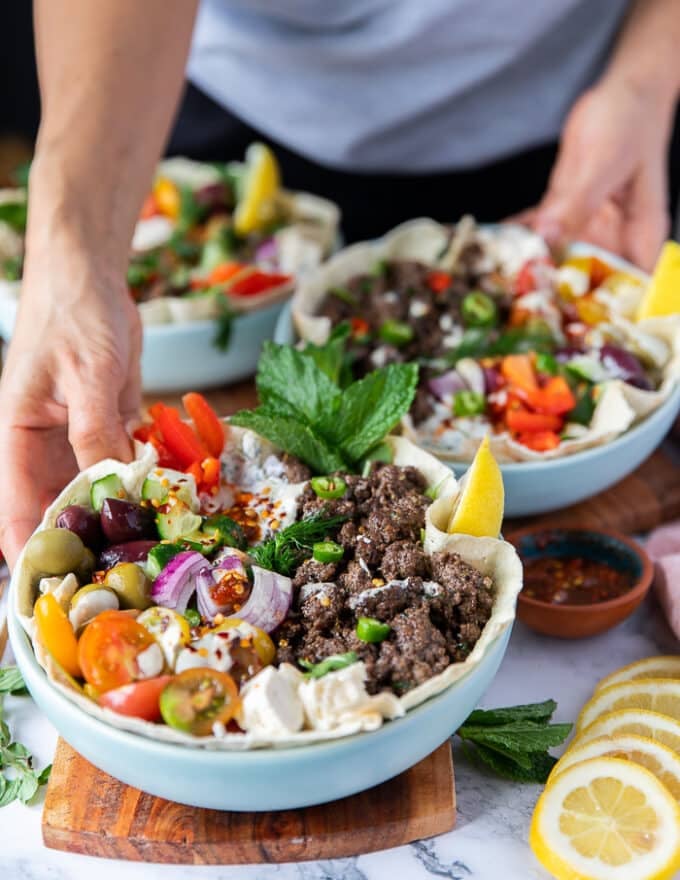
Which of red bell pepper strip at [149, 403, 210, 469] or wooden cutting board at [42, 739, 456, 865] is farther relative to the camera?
red bell pepper strip at [149, 403, 210, 469]

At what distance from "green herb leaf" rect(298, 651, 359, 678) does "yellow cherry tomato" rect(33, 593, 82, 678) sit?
42cm

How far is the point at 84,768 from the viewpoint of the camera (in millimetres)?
2148

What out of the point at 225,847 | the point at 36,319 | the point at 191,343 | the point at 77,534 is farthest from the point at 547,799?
the point at 191,343

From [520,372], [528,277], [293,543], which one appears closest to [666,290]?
[528,277]

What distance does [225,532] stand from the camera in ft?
7.41

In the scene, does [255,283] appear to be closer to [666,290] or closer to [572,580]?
[666,290]

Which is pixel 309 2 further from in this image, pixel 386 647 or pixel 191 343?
pixel 386 647

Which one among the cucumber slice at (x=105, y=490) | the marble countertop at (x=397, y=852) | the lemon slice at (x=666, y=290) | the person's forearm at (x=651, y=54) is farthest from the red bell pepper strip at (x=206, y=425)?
the person's forearm at (x=651, y=54)

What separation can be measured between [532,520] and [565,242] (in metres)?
1.13

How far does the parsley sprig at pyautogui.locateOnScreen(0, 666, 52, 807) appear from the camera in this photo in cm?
218

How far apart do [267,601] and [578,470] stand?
106 centimetres

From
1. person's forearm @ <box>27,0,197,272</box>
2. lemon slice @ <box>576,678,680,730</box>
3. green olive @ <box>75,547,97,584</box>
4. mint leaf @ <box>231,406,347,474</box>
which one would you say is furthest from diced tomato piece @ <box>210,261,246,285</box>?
lemon slice @ <box>576,678,680,730</box>

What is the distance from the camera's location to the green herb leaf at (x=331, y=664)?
75.5 inches

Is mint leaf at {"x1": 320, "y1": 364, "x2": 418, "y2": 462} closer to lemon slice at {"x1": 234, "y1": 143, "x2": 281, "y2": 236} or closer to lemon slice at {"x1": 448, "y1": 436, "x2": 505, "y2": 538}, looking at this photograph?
lemon slice at {"x1": 448, "y1": 436, "x2": 505, "y2": 538}
